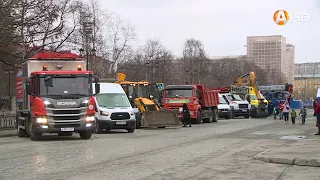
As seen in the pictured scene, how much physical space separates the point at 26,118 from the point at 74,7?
2675 centimetres

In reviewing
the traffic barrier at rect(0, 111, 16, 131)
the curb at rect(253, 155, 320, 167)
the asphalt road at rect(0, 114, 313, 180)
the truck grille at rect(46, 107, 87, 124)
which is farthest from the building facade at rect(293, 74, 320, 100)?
the curb at rect(253, 155, 320, 167)

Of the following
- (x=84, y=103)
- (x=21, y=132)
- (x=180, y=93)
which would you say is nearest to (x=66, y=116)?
(x=84, y=103)

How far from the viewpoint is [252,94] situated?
48875mm

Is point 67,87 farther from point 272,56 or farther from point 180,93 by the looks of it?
point 272,56

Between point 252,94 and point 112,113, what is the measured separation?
28.0 m

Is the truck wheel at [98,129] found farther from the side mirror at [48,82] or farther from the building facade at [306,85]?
the building facade at [306,85]

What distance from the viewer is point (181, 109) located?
31891 millimetres

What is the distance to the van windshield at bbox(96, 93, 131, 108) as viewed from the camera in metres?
24.6

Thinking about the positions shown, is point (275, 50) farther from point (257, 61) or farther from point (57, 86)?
point (57, 86)

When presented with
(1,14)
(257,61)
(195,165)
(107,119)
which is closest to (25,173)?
(195,165)

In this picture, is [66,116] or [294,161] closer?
[294,161]

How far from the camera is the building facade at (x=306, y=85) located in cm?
14746

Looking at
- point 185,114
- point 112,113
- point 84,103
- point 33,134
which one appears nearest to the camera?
point 84,103

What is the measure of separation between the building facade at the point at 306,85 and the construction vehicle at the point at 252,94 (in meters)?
99.8
